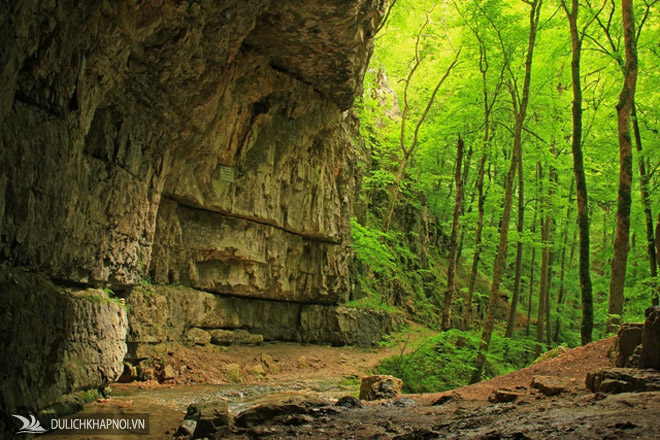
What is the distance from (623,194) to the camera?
952cm

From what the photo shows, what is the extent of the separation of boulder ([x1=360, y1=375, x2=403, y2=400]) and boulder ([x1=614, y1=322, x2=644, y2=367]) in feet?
13.7

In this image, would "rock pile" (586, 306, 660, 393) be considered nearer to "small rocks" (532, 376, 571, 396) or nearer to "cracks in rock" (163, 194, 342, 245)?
"small rocks" (532, 376, 571, 396)

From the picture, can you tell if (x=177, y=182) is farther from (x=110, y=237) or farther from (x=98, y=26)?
(x=98, y=26)

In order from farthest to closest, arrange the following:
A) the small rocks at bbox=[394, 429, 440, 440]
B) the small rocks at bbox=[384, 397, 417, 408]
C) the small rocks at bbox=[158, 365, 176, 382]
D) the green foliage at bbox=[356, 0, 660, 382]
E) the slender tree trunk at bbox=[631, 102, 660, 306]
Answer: the green foliage at bbox=[356, 0, 660, 382] → the slender tree trunk at bbox=[631, 102, 660, 306] → the small rocks at bbox=[158, 365, 176, 382] → the small rocks at bbox=[384, 397, 417, 408] → the small rocks at bbox=[394, 429, 440, 440]

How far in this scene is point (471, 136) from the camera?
1866cm

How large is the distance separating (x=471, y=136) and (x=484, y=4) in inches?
219

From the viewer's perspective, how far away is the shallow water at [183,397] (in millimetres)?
6502

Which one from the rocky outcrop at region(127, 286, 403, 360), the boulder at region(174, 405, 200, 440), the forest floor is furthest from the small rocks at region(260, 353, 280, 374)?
the boulder at region(174, 405, 200, 440)

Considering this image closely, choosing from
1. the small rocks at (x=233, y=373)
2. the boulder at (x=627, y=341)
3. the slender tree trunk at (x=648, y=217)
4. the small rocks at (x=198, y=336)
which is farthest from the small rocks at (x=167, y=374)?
the slender tree trunk at (x=648, y=217)

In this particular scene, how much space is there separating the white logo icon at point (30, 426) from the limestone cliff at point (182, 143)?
0.19m

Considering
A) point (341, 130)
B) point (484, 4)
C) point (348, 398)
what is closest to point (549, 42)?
point (484, 4)

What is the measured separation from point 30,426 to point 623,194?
35.2 feet

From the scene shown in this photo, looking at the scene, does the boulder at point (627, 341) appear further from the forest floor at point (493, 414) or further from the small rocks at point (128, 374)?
the small rocks at point (128, 374)

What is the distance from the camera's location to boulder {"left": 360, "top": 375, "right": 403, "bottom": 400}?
9258 millimetres
